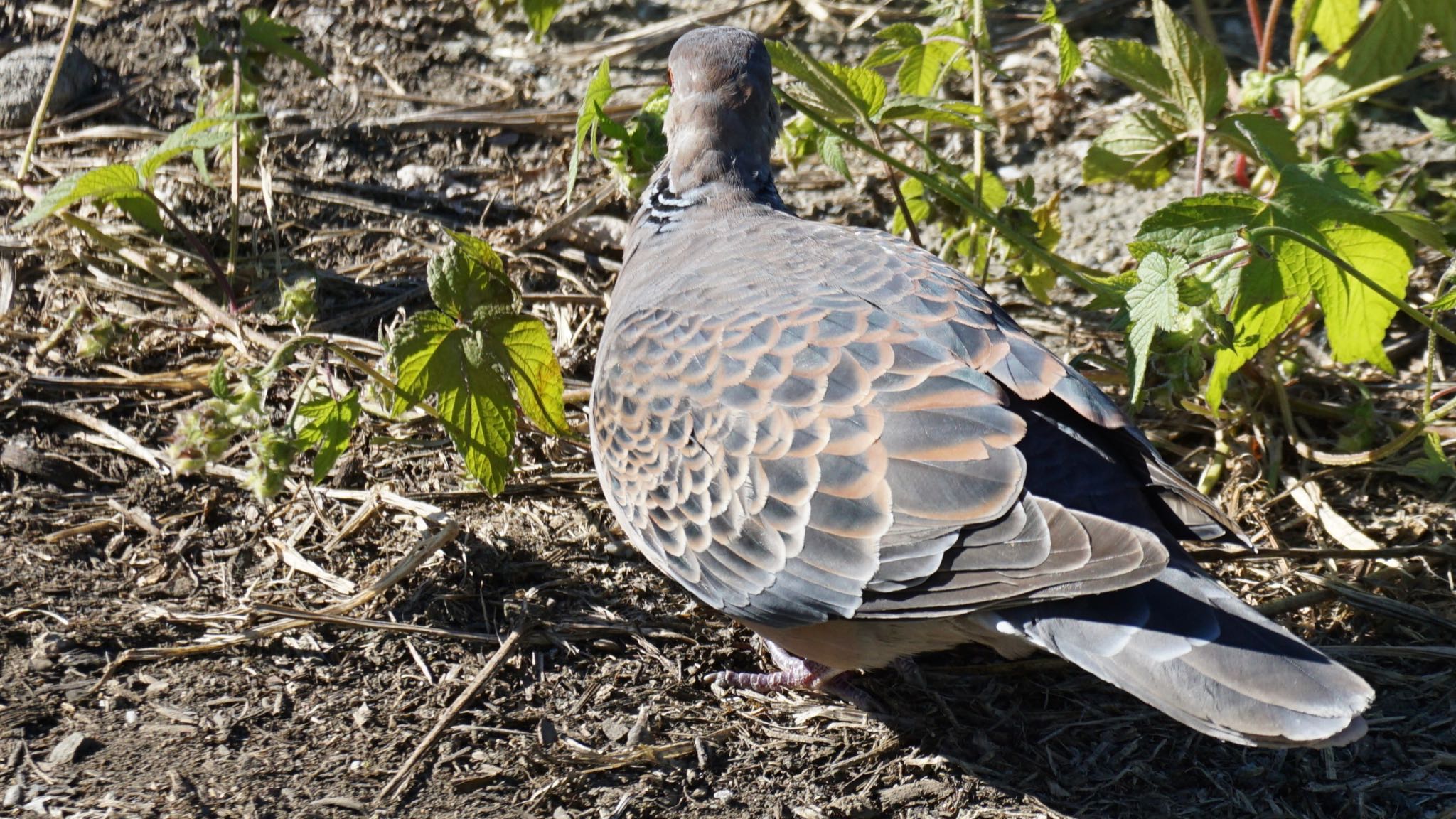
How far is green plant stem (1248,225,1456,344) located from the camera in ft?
10.5

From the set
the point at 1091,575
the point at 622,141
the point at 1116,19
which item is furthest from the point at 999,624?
the point at 1116,19

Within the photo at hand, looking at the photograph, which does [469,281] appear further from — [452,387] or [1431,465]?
[1431,465]

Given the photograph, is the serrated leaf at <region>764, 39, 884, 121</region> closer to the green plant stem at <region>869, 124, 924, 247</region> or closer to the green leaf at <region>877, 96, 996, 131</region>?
the green leaf at <region>877, 96, 996, 131</region>

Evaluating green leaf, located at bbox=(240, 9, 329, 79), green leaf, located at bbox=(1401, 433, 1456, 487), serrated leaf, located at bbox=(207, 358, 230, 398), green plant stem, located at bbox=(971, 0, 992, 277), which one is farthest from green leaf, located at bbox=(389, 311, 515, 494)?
green leaf, located at bbox=(1401, 433, 1456, 487)

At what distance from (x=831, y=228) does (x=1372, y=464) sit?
1816mm

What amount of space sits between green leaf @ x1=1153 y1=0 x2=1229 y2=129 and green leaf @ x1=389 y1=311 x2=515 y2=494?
86.8 inches

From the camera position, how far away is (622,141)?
420 cm

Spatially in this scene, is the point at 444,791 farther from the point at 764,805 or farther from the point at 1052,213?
the point at 1052,213

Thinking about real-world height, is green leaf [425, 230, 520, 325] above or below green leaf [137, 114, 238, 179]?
below

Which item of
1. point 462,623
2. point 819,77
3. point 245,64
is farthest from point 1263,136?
point 245,64

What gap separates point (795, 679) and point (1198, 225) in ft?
5.09

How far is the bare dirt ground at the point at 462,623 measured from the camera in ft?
10.4

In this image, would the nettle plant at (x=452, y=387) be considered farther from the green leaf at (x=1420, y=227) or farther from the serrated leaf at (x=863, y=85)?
the green leaf at (x=1420, y=227)

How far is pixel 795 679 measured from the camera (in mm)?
3518
